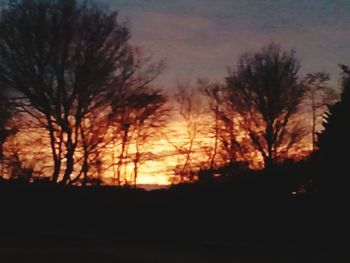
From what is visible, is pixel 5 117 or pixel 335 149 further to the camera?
pixel 335 149

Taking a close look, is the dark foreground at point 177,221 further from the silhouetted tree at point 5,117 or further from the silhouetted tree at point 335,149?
the silhouetted tree at point 5,117

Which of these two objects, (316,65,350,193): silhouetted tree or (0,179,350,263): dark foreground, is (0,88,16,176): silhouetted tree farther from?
(316,65,350,193): silhouetted tree

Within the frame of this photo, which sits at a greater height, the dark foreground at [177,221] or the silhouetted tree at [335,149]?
the silhouetted tree at [335,149]

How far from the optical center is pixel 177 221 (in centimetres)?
3300

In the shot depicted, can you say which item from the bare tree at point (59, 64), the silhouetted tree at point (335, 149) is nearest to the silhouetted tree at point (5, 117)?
the bare tree at point (59, 64)

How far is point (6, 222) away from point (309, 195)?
14591 mm

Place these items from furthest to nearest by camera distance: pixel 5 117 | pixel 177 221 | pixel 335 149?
1. pixel 335 149
2. pixel 5 117
3. pixel 177 221

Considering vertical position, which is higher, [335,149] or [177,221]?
[335,149]

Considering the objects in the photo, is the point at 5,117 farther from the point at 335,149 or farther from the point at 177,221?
the point at 335,149

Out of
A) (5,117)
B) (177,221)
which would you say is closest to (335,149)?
(177,221)

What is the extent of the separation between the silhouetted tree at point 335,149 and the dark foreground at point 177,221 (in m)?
5.31

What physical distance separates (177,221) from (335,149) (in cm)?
1420

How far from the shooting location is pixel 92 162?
45500 mm

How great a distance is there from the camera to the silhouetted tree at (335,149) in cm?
4037
